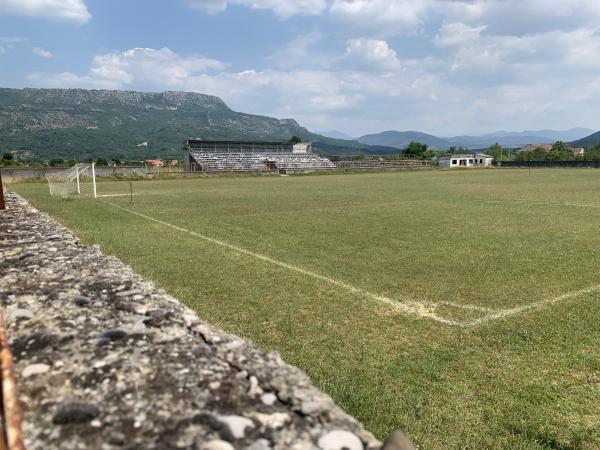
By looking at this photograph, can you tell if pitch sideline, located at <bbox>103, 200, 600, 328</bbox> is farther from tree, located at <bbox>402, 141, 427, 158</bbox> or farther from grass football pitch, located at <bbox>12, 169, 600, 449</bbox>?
tree, located at <bbox>402, 141, 427, 158</bbox>

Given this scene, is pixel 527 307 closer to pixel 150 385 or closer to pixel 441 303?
pixel 441 303

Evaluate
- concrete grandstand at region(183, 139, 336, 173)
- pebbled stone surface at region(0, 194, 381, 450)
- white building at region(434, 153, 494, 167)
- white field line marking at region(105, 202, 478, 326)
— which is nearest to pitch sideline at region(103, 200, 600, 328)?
white field line marking at region(105, 202, 478, 326)

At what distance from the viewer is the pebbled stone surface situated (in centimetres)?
148

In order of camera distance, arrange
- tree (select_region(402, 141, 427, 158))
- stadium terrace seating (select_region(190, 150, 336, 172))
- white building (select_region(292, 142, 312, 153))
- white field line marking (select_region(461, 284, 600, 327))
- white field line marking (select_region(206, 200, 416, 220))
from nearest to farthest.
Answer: white field line marking (select_region(461, 284, 600, 327)) → white field line marking (select_region(206, 200, 416, 220)) → stadium terrace seating (select_region(190, 150, 336, 172)) → white building (select_region(292, 142, 312, 153)) → tree (select_region(402, 141, 427, 158))

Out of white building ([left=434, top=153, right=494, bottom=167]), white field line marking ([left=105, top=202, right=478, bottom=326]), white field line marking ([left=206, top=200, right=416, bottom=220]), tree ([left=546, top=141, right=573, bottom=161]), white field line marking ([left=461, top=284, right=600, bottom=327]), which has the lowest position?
white field line marking ([left=206, top=200, right=416, bottom=220])

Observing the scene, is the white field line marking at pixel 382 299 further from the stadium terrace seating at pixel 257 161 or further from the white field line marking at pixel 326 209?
the stadium terrace seating at pixel 257 161

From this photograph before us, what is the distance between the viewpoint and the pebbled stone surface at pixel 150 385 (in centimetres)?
148

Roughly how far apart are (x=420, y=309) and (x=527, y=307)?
1424mm

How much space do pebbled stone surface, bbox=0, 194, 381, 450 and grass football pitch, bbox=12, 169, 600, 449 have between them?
1.69 meters

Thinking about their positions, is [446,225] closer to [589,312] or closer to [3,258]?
[589,312]

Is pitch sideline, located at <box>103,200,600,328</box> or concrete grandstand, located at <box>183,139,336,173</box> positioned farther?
concrete grandstand, located at <box>183,139,336,173</box>

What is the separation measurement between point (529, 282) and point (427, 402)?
175 inches

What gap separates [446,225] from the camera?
1352 cm

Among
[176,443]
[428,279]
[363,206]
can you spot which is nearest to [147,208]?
[363,206]
